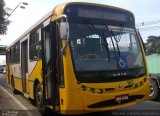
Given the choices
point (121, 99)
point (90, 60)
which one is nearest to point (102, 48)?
point (90, 60)

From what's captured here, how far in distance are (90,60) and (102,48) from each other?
516 millimetres

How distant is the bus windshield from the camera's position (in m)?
8.70

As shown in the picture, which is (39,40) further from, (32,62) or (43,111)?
(43,111)

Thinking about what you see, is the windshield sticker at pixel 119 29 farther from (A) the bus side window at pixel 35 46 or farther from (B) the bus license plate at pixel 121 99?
(A) the bus side window at pixel 35 46

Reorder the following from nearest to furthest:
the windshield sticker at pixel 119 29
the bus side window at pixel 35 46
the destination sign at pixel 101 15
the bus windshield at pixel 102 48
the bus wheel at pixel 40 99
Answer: the bus windshield at pixel 102 48, the destination sign at pixel 101 15, the windshield sticker at pixel 119 29, the bus wheel at pixel 40 99, the bus side window at pixel 35 46

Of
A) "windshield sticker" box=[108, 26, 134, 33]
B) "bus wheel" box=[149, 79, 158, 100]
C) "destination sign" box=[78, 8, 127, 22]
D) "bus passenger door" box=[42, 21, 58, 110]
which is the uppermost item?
"destination sign" box=[78, 8, 127, 22]

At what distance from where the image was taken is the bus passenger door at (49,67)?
9135mm

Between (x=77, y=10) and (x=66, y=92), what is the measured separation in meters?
2.20

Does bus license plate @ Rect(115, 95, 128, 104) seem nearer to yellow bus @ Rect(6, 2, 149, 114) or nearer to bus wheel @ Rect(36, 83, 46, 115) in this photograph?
yellow bus @ Rect(6, 2, 149, 114)

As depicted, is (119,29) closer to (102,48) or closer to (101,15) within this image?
(101,15)

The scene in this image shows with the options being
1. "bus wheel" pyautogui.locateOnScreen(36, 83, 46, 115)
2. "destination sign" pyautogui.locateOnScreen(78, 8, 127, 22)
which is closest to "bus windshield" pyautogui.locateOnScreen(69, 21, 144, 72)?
"destination sign" pyautogui.locateOnScreen(78, 8, 127, 22)

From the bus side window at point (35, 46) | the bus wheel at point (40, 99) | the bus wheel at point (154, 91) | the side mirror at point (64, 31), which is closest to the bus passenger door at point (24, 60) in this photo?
the bus side window at point (35, 46)

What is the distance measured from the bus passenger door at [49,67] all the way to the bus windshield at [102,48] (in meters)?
0.76

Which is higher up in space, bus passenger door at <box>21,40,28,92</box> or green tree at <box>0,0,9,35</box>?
green tree at <box>0,0,9,35</box>
